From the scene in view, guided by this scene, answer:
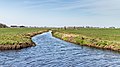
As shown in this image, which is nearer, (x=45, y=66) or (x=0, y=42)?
(x=45, y=66)

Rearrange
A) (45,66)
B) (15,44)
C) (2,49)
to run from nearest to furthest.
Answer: (45,66)
(2,49)
(15,44)

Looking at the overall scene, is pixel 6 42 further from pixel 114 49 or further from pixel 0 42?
pixel 114 49

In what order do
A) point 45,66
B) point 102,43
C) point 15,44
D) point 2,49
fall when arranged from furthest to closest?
point 102,43, point 15,44, point 2,49, point 45,66

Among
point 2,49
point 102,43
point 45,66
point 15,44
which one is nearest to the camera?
point 45,66

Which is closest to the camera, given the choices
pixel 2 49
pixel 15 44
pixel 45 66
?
pixel 45 66

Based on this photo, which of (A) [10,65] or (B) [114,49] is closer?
(A) [10,65]

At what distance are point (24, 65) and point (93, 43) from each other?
27.9 m

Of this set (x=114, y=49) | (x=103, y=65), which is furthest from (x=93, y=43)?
(x=103, y=65)

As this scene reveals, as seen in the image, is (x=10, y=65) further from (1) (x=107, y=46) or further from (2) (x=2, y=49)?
(1) (x=107, y=46)

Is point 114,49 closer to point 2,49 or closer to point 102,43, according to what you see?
point 102,43

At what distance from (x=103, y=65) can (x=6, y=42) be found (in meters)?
24.3

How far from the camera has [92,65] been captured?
29.1 meters

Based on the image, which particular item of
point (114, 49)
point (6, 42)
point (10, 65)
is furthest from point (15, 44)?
point (114, 49)

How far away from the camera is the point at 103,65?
95.8 feet
